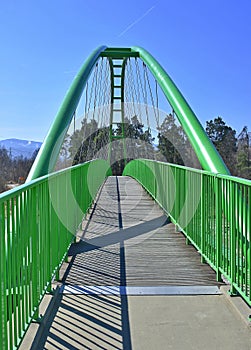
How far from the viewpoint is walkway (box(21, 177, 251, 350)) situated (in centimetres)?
258

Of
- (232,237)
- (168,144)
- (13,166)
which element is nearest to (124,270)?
(232,237)

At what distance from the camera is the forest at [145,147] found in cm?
1656

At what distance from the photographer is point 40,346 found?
2.50 metres

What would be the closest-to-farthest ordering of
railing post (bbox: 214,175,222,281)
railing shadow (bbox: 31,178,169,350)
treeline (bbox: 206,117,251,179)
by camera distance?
railing shadow (bbox: 31,178,169,350) → railing post (bbox: 214,175,222,281) → treeline (bbox: 206,117,251,179)

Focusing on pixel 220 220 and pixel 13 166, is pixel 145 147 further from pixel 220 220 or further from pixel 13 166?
pixel 220 220

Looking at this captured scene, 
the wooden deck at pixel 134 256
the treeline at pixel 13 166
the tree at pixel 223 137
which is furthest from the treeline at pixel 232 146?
the wooden deck at pixel 134 256

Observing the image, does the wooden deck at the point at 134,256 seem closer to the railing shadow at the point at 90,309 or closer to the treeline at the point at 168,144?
the railing shadow at the point at 90,309

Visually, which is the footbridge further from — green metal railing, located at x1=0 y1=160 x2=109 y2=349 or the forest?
the forest

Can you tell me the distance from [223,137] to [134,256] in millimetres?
41819

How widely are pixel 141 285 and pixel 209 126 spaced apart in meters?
43.6

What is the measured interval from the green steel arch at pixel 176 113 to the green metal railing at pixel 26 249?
43.5 inches

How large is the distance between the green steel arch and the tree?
30548 millimetres

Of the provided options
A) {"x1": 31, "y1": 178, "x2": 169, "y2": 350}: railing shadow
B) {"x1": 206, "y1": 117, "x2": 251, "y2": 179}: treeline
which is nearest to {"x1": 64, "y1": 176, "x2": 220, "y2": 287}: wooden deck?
{"x1": 31, "y1": 178, "x2": 169, "y2": 350}: railing shadow

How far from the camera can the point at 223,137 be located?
A: 44.9 meters
